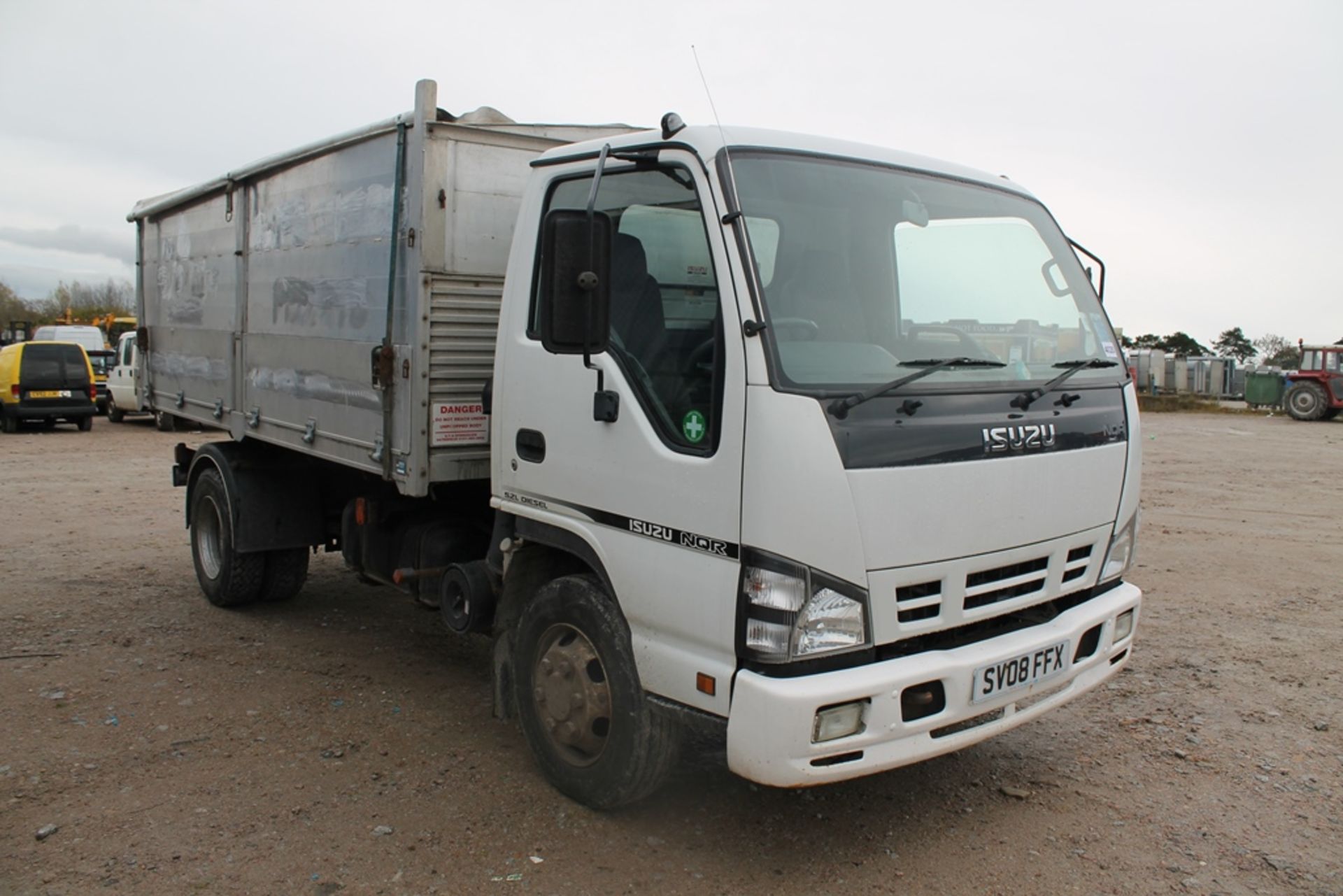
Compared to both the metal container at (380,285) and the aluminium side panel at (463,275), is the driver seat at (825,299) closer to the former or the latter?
the aluminium side panel at (463,275)

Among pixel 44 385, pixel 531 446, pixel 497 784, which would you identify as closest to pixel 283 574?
pixel 497 784

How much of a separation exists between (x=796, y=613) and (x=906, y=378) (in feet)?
2.63

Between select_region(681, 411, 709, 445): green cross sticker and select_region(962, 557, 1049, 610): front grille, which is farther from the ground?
select_region(681, 411, 709, 445): green cross sticker

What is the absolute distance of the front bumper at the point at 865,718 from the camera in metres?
3.11

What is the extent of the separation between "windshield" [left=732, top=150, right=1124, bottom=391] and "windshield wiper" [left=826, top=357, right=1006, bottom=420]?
2 cm

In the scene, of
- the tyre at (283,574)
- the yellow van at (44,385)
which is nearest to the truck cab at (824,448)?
the tyre at (283,574)

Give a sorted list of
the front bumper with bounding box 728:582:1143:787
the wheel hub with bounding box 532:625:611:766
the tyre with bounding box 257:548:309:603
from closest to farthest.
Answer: the front bumper with bounding box 728:582:1143:787 → the wheel hub with bounding box 532:625:611:766 → the tyre with bounding box 257:548:309:603

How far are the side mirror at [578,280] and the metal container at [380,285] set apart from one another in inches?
48.2

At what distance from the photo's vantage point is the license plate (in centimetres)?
343

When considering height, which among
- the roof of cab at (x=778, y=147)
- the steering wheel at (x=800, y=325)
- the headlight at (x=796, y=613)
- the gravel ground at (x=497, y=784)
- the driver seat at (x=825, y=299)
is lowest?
the gravel ground at (x=497, y=784)

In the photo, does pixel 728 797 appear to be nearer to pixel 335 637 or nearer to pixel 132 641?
pixel 335 637

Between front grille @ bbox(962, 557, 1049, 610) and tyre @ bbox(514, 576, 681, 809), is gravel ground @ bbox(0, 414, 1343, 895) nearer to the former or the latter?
tyre @ bbox(514, 576, 681, 809)

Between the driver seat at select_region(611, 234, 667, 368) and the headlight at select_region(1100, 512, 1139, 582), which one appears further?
the headlight at select_region(1100, 512, 1139, 582)

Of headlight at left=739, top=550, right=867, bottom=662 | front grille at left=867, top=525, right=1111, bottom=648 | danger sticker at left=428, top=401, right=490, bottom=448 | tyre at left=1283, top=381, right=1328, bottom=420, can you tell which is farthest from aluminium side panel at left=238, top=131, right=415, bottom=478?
tyre at left=1283, top=381, right=1328, bottom=420
